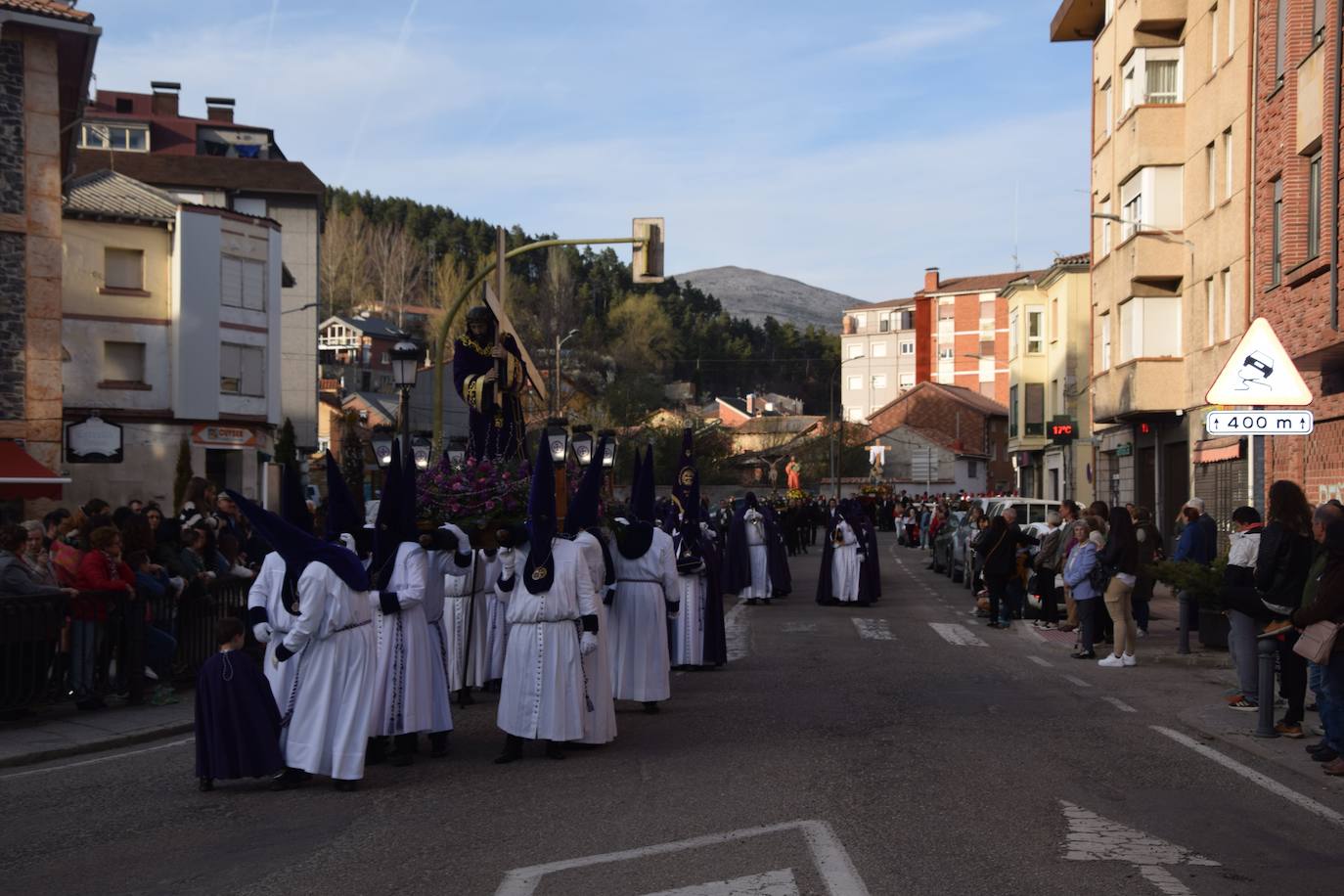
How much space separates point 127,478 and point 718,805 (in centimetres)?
3793

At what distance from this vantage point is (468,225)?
5266 inches

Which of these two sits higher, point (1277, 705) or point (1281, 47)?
point (1281, 47)

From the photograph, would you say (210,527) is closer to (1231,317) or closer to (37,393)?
(37,393)

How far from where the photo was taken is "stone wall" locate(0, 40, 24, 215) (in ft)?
93.6

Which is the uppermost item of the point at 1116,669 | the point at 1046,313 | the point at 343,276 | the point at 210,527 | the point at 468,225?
the point at 468,225

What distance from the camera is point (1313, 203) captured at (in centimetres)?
2128

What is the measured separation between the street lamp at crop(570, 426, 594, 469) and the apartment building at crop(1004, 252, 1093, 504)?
31.9 metres

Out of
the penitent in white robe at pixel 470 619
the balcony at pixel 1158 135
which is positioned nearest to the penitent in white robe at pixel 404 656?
the penitent in white robe at pixel 470 619

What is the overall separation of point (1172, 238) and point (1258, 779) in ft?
79.7

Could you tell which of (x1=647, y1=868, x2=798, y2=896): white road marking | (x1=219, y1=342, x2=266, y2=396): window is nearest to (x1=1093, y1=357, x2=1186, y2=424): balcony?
(x1=219, y1=342, x2=266, y2=396): window

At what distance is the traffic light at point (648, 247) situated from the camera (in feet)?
68.6

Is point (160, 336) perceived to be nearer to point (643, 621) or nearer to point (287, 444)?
point (287, 444)

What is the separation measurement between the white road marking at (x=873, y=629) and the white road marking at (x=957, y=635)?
27.2 inches

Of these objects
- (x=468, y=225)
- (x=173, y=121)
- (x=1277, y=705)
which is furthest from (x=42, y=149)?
(x=468, y=225)
